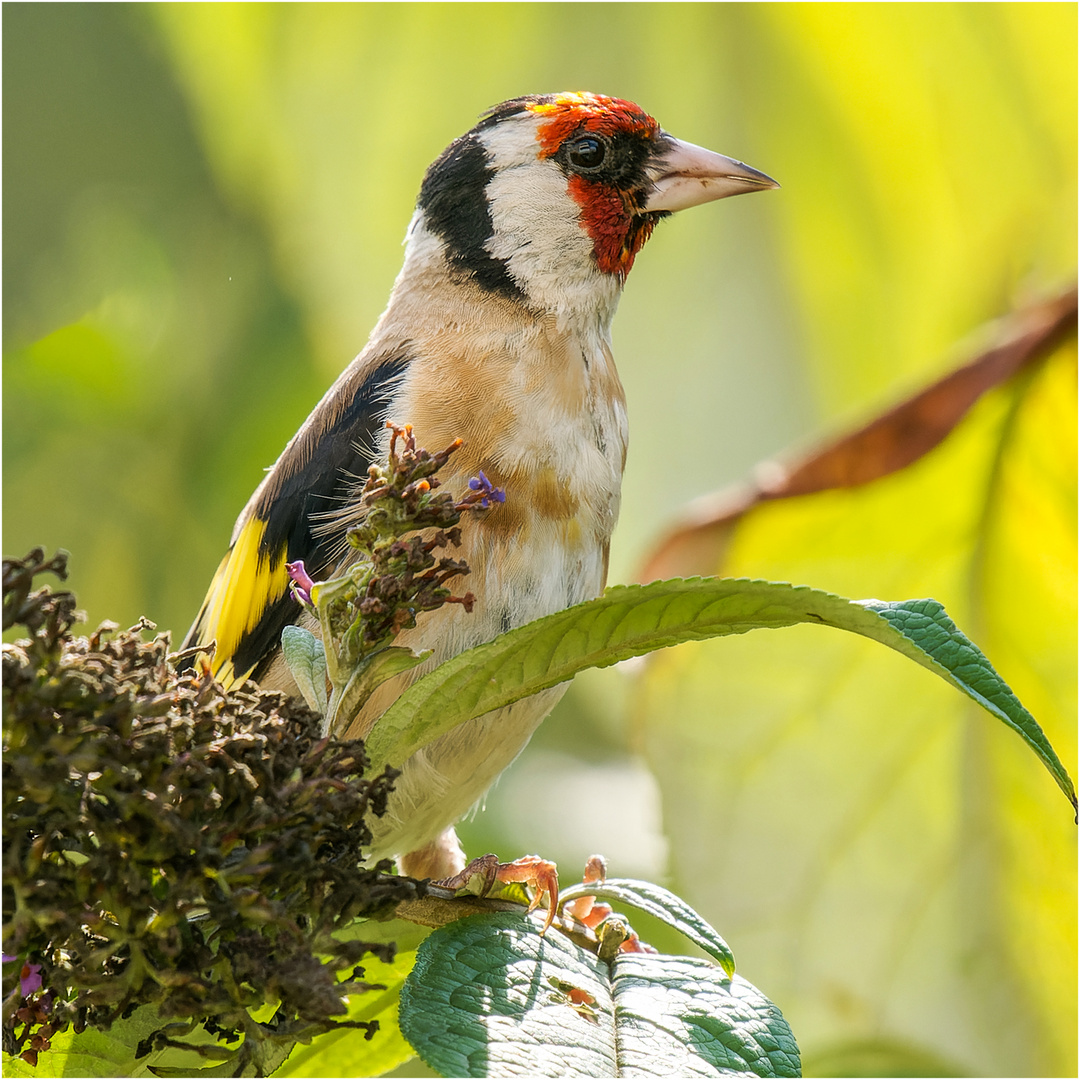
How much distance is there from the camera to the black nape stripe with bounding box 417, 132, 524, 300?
1273 millimetres

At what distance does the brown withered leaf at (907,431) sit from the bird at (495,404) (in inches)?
9.7

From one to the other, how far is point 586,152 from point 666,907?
0.92 meters

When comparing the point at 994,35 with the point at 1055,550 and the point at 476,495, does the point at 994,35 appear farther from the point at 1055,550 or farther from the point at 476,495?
the point at 476,495

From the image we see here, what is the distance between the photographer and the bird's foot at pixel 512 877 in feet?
2.66

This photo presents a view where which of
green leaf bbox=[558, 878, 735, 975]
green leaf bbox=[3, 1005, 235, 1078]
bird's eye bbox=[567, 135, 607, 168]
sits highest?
bird's eye bbox=[567, 135, 607, 168]

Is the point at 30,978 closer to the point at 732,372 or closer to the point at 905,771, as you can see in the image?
the point at 905,771

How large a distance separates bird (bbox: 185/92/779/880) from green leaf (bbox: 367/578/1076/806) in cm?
36

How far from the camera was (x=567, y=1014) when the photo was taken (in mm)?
701

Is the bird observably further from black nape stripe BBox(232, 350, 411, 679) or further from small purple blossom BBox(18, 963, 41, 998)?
small purple blossom BBox(18, 963, 41, 998)

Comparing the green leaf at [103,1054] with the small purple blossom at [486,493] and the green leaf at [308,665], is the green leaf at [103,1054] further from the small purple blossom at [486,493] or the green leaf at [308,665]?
the small purple blossom at [486,493]

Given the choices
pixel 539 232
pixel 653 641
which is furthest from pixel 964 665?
pixel 539 232

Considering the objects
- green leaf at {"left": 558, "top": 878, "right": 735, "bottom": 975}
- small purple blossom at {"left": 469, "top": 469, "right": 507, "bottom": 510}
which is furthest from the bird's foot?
small purple blossom at {"left": 469, "top": 469, "right": 507, "bottom": 510}

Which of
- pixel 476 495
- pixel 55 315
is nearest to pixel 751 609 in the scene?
pixel 476 495

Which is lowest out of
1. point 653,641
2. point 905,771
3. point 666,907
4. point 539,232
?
point 666,907
